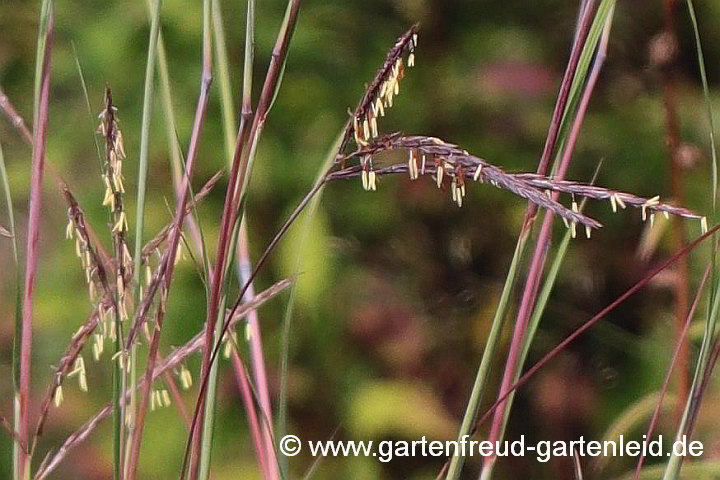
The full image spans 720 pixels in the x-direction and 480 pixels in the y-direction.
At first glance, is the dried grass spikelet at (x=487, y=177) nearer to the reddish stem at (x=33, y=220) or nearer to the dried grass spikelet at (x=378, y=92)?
the dried grass spikelet at (x=378, y=92)

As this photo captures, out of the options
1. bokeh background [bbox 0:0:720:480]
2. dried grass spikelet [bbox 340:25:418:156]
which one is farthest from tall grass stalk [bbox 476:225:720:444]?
bokeh background [bbox 0:0:720:480]

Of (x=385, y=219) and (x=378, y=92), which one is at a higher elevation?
(x=378, y=92)

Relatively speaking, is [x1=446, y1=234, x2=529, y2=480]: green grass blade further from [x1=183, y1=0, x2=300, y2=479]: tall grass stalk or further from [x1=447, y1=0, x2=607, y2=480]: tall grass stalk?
[x1=183, y1=0, x2=300, y2=479]: tall grass stalk

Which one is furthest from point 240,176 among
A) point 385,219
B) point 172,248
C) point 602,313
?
point 385,219

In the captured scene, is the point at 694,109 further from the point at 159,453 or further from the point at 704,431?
the point at 159,453

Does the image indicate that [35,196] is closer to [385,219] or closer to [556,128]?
[556,128]

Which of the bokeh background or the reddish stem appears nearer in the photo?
the reddish stem
